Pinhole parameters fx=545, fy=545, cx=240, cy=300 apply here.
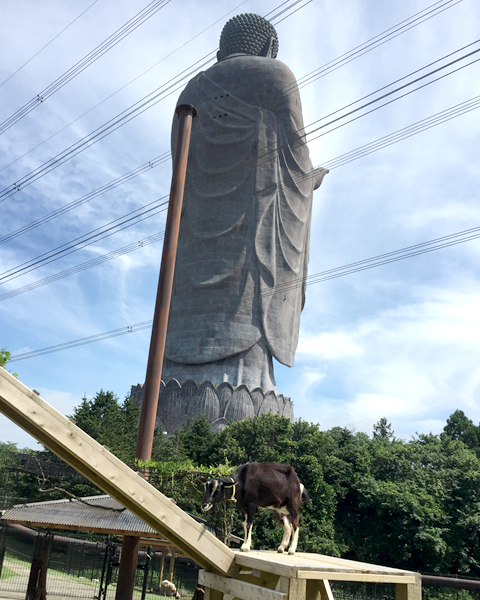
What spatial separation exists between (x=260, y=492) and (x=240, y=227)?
31.8m

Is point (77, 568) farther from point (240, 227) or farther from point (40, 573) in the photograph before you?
point (240, 227)

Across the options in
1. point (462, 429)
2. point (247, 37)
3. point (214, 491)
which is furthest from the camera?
point (462, 429)

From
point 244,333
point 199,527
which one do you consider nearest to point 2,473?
point 244,333

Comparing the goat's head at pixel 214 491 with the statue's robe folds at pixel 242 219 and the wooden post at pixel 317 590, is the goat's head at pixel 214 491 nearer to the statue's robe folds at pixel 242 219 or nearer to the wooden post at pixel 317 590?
the wooden post at pixel 317 590

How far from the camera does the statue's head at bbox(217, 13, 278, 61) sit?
140 feet

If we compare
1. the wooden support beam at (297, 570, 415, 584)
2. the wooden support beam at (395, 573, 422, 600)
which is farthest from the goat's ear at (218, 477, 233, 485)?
the wooden support beam at (395, 573, 422, 600)

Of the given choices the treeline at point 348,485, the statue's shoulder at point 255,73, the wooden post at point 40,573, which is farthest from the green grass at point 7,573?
the statue's shoulder at point 255,73

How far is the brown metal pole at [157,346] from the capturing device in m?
8.83

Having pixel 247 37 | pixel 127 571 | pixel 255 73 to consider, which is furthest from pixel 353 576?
pixel 247 37

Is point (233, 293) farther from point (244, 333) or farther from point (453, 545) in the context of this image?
point (453, 545)

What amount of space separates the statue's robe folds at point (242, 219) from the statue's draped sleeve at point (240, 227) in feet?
0.22

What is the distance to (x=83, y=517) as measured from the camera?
935 centimetres

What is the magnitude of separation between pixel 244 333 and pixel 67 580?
1966cm

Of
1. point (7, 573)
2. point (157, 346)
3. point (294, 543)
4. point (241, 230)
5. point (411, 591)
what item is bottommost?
point (7, 573)
